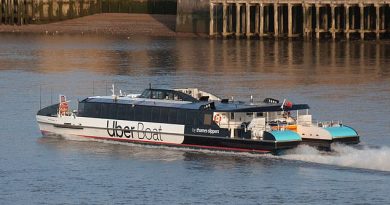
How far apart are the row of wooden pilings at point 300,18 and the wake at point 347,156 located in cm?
5346

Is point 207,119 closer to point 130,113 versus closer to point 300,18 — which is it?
point 130,113

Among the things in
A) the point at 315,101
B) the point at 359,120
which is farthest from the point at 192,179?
the point at 315,101

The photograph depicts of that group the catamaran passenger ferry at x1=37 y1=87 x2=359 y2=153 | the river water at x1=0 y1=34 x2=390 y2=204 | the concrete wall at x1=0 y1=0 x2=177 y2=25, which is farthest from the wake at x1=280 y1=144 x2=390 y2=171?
the concrete wall at x1=0 y1=0 x2=177 y2=25

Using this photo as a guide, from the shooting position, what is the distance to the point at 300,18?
107m

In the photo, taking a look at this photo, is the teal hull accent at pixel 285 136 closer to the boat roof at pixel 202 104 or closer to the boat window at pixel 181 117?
the boat roof at pixel 202 104

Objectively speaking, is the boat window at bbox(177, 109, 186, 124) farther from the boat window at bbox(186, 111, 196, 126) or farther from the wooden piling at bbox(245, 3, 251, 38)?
the wooden piling at bbox(245, 3, 251, 38)

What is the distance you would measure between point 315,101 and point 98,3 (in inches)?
2486

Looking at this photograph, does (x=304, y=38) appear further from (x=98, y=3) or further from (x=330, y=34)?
(x=98, y=3)

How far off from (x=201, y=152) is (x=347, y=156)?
16.5ft

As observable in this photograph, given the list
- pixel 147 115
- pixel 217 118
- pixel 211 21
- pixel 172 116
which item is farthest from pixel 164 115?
pixel 211 21

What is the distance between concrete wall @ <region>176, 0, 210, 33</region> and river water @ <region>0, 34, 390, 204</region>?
1083 centimetres

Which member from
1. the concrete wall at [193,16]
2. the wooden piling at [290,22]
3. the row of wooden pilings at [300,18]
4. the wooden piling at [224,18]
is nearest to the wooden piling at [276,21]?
the row of wooden pilings at [300,18]

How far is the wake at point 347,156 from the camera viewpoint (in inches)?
1788

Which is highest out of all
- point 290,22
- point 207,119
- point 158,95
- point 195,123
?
point 290,22
